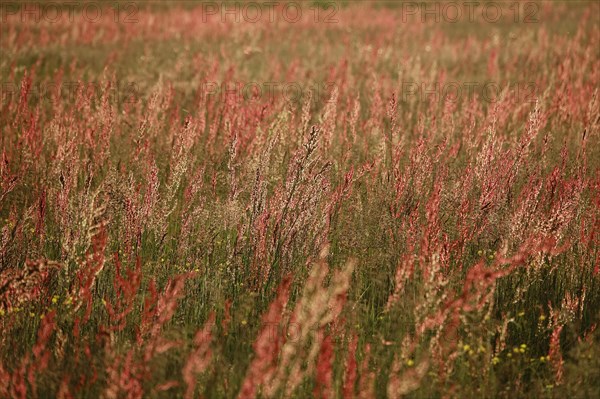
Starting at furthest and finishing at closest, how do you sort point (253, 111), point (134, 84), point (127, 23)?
point (127, 23) → point (134, 84) → point (253, 111)

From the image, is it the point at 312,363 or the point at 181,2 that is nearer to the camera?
the point at 312,363

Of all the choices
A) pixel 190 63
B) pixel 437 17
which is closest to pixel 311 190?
pixel 190 63

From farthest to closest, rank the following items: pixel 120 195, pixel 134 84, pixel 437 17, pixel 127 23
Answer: pixel 437 17 < pixel 127 23 < pixel 134 84 < pixel 120 195

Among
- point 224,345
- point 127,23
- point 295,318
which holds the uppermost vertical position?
point 127,23

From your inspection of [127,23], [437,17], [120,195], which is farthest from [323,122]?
[437,17]

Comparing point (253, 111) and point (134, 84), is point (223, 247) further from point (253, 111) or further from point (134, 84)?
point (134, 84)

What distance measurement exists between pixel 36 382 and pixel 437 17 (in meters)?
14.0

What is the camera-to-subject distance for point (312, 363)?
87.3 inches

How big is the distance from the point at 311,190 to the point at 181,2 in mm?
17159

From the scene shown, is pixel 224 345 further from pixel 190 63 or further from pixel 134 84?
pixel 190 63

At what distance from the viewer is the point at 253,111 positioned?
4.48m

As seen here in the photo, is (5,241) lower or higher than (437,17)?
lower

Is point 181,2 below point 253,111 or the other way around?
the other way around

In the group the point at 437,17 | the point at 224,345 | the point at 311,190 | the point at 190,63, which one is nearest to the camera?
the point at 224,345
